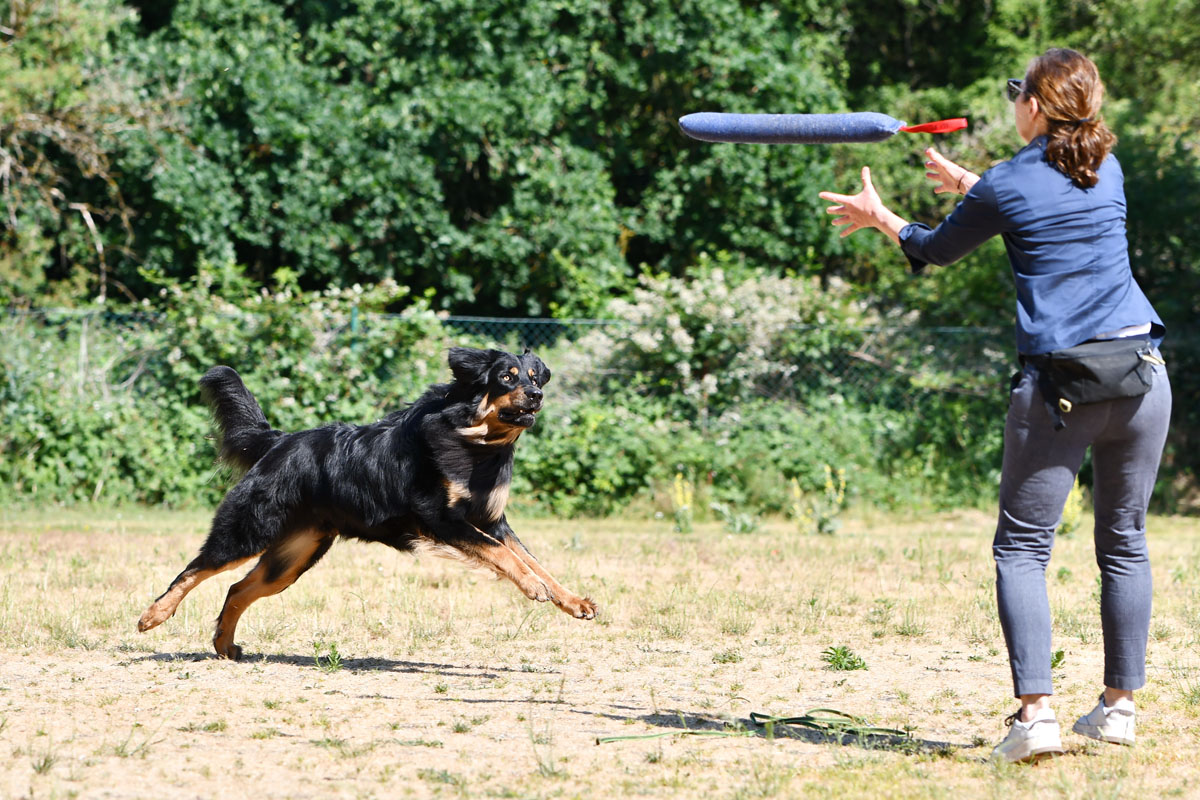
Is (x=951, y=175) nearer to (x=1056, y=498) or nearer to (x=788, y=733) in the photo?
(x=1056, y=498)

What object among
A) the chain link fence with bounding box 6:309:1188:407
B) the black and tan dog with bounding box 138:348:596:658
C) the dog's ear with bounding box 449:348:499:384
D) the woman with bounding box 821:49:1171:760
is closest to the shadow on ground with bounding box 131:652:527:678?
the black and tan dog with bounding box 138:348:596:658

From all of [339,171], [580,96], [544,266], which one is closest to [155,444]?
[339,171]

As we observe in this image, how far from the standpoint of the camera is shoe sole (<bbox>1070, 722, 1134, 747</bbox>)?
13.4 ft

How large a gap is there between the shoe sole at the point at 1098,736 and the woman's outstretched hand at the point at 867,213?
177 centimetres

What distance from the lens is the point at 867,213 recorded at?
414cm

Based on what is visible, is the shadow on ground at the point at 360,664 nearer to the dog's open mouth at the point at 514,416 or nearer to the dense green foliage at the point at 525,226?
the dog's open mouth at the point at 514,416

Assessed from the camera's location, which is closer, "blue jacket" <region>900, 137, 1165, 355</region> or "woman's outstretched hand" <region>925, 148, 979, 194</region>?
"blue jacket" <region>900, 137, 1165, 355</region>

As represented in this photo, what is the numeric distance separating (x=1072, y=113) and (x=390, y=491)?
3.40m

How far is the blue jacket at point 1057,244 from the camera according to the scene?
3.76 metres

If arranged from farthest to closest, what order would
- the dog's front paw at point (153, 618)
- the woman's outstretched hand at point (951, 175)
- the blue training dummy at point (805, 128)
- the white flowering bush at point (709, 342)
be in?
1. the white flowering bush at point (709, 342)
2. the dog's front paw at point (153, 618)
3. the blue training dummy at point (805, 128)
4. the woman's outstretched hand at point (951, 175)

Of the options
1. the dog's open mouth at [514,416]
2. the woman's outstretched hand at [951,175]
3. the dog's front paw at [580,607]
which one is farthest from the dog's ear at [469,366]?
the woman's outstretched hand at [951,175]

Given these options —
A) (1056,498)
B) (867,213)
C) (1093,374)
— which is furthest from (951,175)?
(1056,498)

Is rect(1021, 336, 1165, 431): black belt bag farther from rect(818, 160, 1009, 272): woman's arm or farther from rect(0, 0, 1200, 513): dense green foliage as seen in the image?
rect(0, 0, 1200, 513): dense green foliage

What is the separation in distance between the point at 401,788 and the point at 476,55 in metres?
13.8
